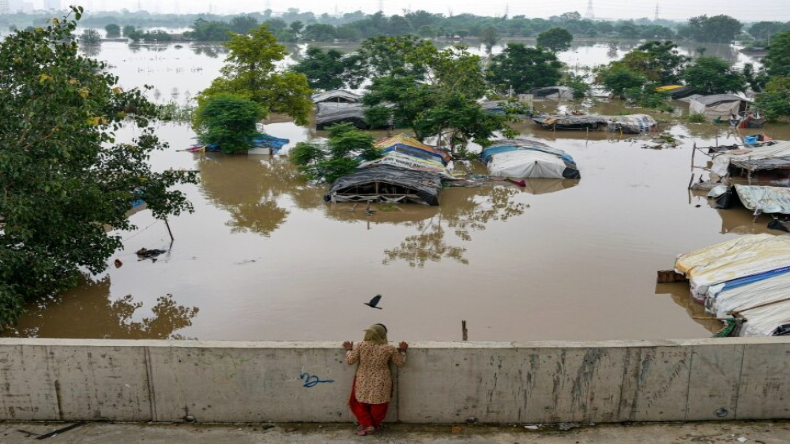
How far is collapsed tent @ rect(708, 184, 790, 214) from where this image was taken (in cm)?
1642

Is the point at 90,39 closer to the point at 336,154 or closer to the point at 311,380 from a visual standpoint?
the point at 336,154

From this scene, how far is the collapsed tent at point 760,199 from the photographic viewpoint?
16.4 m

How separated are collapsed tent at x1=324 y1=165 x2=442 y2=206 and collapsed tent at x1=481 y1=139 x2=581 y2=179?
3.62 metres

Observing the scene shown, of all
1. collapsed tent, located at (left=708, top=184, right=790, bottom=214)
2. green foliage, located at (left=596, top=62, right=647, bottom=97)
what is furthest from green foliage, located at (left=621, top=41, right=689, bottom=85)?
collapsed tent, located at (left=708, top=184, right=790, bottom=214)

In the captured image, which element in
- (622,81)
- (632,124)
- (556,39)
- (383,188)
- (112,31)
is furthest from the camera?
(112,31)

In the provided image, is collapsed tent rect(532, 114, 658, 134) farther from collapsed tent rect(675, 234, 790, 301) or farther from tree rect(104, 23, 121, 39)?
tree rect(104, 23, 121, 39)

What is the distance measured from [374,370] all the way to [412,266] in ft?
26.3

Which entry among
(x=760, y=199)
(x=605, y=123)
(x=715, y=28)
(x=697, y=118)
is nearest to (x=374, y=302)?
(x=760, y=199)

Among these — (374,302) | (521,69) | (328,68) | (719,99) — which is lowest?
(374,302)

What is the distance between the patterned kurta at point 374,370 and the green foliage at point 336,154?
1405 centimetres

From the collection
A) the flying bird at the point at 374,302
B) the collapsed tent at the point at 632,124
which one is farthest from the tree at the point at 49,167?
the collapsed tent at the point at 632,124

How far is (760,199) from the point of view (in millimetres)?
16688

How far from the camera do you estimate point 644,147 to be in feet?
88.6

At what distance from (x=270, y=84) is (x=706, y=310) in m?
19.0
